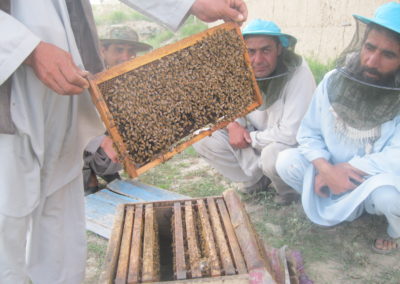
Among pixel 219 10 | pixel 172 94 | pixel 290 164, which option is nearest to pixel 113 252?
pixel 172 94

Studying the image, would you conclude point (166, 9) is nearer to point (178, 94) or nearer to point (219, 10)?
point (219, 10)

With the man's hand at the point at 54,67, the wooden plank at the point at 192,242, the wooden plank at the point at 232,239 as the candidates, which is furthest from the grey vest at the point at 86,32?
the wooden plank at the point at 232,239

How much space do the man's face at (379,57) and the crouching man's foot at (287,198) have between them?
4.16ft

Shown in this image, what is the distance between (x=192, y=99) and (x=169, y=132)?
0.22 m

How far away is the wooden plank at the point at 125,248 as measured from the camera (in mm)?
1538

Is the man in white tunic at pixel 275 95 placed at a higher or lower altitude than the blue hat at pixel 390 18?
lower

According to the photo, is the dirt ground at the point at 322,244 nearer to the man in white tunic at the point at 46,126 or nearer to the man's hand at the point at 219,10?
the man in white tunic at the point at 46,126

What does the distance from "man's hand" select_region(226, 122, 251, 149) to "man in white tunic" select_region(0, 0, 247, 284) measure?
1664 mm

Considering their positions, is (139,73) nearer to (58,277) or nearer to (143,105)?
(143,105)

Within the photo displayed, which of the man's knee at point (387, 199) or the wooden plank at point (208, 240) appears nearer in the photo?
the wooden plank at point (208, 240)

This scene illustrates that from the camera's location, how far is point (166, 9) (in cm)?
196

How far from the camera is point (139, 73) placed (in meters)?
1.84

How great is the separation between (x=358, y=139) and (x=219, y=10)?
1.53 metres

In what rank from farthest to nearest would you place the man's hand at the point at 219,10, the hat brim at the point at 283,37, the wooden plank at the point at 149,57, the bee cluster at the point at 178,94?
the hat brim at the point at 283,37
the man's hand at the point at 219,10
the bee cluster at the point at 178,94
the wooden plank at the point at 149,57
